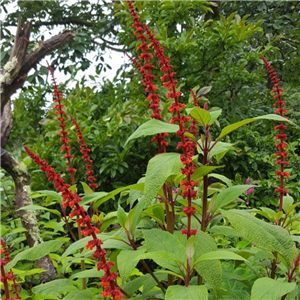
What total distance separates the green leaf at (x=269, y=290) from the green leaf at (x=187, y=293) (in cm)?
13

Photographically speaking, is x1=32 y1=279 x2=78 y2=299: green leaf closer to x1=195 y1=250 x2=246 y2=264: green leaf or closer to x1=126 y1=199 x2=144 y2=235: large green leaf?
x1=126 y1=199 x2=144 y2=235: large green leaf

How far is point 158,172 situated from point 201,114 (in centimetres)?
22

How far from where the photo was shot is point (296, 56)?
5297 mm

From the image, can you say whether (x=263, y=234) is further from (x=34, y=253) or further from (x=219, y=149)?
(x=34, y=253)

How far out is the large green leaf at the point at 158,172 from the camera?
88cm

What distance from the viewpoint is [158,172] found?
2.98ft

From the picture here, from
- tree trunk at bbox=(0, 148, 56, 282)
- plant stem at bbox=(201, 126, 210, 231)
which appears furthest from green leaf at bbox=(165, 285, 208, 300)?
tree trunk at bbox=(0, 148, 56, 282)

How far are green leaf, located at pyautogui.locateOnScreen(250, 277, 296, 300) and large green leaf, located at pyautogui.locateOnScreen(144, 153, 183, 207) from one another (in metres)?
0.34

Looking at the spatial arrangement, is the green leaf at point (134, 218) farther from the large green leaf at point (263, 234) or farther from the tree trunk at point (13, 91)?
the tree trunk at point (13, 91)

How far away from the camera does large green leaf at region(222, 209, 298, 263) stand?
911 millimetres

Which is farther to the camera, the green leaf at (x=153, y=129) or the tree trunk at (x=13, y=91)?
the tree trunk at (x=13, y=91)

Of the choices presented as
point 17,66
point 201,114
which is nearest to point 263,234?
point 201,114

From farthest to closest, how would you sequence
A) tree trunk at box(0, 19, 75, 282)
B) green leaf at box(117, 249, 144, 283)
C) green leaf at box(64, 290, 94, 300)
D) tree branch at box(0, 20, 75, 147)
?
1. tree branch at box(0, 20, 75, 147)
2. tree trunk at box(0, 19, 75, 282)
3. green leaf at box(64, 290, 94, 300)
4. green leaf at box(117, 249, 144, 283)

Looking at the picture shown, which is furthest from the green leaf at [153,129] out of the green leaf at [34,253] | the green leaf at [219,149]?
the green leaf at [34,253]
